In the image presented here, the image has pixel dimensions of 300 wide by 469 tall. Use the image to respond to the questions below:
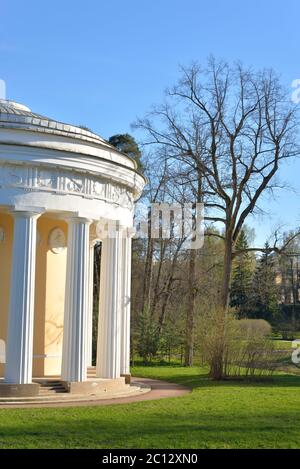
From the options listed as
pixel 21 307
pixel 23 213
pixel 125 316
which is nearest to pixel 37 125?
pixel 23 213

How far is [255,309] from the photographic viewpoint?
241ft

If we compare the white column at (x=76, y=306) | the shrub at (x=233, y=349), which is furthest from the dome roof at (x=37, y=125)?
the shrub at (x=233, y=349)

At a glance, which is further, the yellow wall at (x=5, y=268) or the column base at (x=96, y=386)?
the yellow wall at (x=5, y=268)

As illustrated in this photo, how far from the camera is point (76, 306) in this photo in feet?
64.7

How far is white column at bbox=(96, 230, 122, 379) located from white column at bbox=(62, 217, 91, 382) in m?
1.84

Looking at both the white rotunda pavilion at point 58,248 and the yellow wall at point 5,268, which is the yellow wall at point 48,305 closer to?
the white rotunda pavilion at point 58,248

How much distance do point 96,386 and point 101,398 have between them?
1069 mm

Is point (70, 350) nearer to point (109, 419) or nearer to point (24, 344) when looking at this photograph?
point (24, 344)

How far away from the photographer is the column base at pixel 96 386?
19.4 meters

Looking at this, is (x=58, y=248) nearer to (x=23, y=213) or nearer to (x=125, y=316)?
(x=23, y=213)

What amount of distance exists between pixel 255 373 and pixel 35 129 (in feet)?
47.6

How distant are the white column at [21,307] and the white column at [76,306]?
1.44m

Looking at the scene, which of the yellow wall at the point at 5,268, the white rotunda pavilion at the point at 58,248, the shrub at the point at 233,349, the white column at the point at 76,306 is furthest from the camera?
the shrub at the point at 233,349
